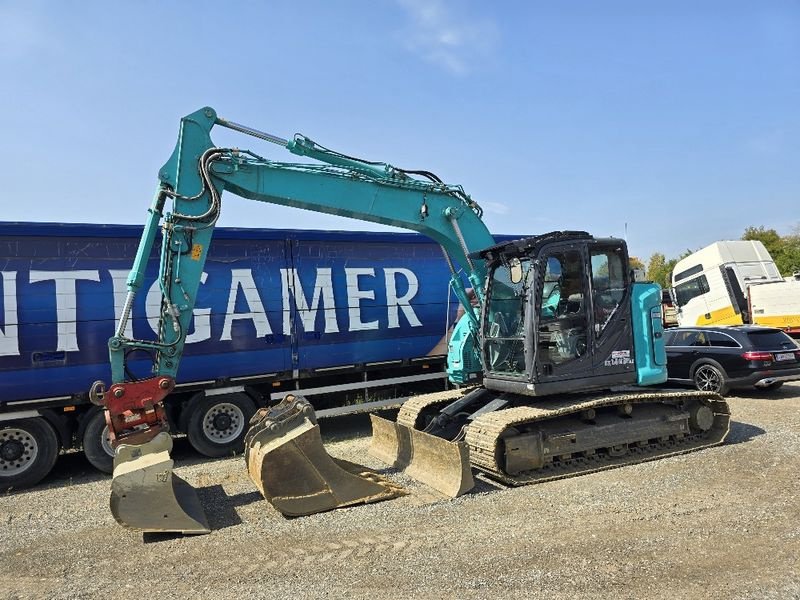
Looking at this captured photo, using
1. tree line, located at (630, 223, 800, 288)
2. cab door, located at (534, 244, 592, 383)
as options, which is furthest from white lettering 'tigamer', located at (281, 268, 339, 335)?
tree line, located at (630, 223, 800, 288)

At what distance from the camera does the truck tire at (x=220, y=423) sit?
8680 millimetres

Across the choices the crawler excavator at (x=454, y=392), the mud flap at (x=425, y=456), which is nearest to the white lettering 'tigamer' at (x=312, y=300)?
the mud flap at (x=425, y=456)

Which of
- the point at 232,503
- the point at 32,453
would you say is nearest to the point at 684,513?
the point at 232,503

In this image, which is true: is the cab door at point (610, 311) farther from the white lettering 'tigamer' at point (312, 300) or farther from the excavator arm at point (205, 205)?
the white lettering 'tigamer' at point (312, 300)

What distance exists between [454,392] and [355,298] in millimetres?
2699

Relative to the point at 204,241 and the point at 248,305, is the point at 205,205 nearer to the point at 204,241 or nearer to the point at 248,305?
the point at 204,241

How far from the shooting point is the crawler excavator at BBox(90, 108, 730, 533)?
571cm

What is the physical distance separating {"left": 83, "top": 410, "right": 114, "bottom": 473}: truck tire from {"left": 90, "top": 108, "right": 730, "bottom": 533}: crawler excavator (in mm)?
2100

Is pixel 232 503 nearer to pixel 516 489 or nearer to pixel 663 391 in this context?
pixel 516 489

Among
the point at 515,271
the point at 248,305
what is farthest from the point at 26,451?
the point at 515,271

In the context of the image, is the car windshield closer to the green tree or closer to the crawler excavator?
the crawler excavator

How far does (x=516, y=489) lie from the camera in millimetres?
6324

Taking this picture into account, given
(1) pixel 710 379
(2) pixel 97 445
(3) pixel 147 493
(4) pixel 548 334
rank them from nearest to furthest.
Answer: (3) pixel 147 493 → (4) pixel 548 334 → (2) pixel 97 445 → (1) pixel 710 379

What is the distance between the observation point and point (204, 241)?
20.9 feet
